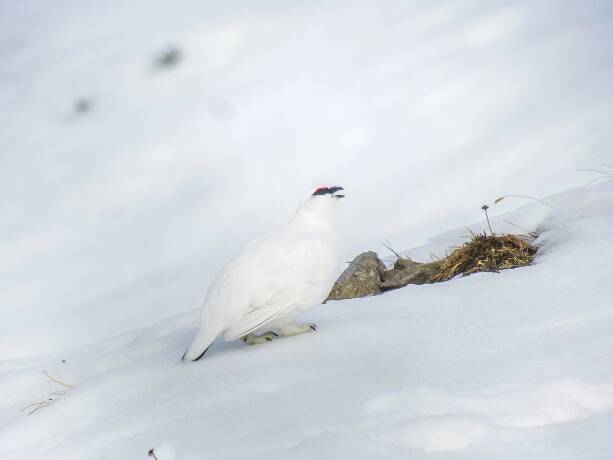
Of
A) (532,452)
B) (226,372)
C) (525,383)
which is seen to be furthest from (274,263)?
(532,452)

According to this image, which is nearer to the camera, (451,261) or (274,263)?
(274,263)

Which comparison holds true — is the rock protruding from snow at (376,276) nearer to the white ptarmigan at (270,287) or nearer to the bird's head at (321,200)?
the bird's head at (321,200)

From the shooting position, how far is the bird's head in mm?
4207

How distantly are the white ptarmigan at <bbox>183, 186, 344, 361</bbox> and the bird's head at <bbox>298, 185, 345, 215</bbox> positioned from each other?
0.10 metres

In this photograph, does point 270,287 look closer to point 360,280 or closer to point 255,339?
point 255,339

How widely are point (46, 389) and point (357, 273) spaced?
7.50 feet

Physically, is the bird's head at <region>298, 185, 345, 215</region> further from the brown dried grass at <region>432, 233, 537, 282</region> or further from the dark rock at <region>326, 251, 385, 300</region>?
the dark rock at <region>326, 251, 385, 300</region>

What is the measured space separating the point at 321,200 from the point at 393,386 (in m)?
1.44

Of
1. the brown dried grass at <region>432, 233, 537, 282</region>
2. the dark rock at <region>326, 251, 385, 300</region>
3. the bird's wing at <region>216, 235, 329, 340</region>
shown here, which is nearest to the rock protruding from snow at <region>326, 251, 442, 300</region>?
the dark rock at <region>326, 251, 385, 300</region>

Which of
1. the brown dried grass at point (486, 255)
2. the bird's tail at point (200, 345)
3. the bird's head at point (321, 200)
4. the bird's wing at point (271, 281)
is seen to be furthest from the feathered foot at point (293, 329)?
the brown dried grass at point (486, 255)

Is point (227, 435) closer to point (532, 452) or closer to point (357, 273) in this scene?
point (532, 452)

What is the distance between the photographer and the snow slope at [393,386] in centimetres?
256

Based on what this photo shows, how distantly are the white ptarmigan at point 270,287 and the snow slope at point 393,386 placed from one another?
0.14 metres

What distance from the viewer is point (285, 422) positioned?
9.39 ft
